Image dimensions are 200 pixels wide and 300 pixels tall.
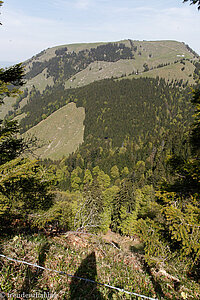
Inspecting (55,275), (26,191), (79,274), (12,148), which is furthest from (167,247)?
(12,148)

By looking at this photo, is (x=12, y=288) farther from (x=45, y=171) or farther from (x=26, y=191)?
(x=45, y=171)

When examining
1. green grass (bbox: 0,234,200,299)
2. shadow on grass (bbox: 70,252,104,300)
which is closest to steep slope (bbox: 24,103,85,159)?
green grass (bbox: 0,234,200,299)

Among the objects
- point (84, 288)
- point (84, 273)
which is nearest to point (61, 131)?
point (84, 273)

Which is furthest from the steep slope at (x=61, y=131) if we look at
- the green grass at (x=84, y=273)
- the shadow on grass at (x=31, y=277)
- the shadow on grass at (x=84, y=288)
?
the shadow on grass at (x=84, y=288)

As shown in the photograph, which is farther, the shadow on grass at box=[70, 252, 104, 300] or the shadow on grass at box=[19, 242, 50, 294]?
the shadow on grass at box=[70, 252, 104, 300]

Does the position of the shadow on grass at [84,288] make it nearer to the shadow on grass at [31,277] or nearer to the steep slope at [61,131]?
the shadow on grass at [31,277]

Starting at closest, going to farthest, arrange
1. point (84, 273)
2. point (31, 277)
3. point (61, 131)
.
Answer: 1. point (31, 277)
2. point (84, 273)
3. point (61, 131)

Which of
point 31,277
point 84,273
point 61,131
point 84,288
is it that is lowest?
point 61,131

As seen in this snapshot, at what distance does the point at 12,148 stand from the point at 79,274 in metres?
7.30

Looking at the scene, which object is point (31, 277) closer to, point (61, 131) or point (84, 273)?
point (84, 273)

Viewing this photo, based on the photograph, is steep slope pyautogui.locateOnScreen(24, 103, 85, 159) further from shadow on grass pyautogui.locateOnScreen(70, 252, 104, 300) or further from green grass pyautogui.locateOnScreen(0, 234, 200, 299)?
Answer: shadow on grass pyautogui.locateOnScreen(70, 252, 104, 300)

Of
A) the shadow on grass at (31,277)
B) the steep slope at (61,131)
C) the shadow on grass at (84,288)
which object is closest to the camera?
the shadow on grass at (31,277)

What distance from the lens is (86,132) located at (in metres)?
166

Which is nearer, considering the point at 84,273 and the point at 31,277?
the point at 31,277
